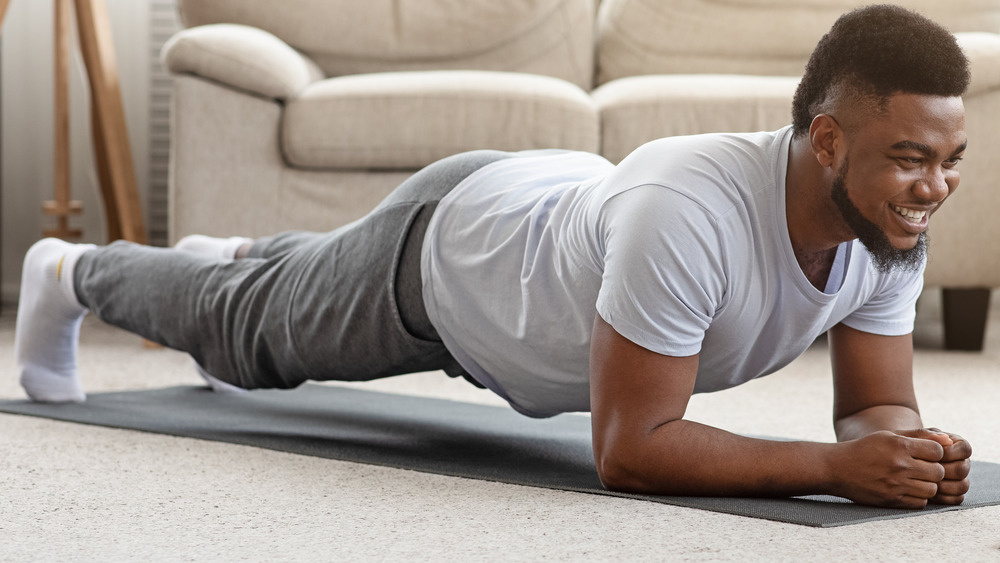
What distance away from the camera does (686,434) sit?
3.33 feet

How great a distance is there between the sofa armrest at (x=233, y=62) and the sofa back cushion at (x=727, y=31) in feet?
3.13

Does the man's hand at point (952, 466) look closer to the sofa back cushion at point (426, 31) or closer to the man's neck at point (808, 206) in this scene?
the man's neck at point (808, 206)

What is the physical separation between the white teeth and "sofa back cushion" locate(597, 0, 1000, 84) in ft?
5.74

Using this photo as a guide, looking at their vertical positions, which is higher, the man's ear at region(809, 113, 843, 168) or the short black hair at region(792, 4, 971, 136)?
the short black hair at region(792, 4, 971, 136)

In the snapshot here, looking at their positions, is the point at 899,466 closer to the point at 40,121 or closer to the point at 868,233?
the point at 868,233

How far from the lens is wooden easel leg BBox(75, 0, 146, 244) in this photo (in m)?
2.46

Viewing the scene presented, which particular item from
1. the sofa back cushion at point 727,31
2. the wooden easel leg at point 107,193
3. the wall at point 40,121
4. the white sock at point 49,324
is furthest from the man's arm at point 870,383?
the wall at point 40,121

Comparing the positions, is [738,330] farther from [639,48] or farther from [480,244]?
[639,48]

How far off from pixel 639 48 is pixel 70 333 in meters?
1.69

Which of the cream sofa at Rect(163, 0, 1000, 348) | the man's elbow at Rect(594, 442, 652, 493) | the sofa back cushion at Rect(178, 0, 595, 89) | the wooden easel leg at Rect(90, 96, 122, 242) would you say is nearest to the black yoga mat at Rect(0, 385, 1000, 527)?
the man's elbow at Rect(594, 442, 652, 493)

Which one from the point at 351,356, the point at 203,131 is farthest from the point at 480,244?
the point at 203,131

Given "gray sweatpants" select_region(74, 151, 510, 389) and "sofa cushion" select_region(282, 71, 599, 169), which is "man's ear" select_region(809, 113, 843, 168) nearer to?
"gray sweatpants" select_region(74, 151, 510, 389)

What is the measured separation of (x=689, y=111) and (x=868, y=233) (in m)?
1.23

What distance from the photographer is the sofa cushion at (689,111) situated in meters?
2.17
